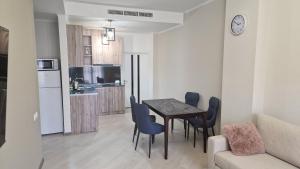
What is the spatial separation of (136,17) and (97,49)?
1.89m

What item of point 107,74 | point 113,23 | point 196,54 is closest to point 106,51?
point 107,74

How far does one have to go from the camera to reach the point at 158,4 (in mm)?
4309

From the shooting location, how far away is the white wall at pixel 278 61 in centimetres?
264

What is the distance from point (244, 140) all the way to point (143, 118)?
157cm

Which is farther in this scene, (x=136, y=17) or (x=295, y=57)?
(x=136, y=17)

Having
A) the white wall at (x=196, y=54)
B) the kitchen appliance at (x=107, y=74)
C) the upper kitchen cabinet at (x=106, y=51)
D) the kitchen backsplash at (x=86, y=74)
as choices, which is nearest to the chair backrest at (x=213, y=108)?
the white wall at (x=196, y=54)

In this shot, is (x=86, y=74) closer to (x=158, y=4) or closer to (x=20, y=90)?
(x=158, y=4)

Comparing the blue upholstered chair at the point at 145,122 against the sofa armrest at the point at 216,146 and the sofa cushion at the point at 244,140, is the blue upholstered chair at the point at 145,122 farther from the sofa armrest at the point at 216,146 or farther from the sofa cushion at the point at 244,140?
the sofa cushion at the point at 244,140

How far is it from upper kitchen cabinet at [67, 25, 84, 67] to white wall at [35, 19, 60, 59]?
31 cm

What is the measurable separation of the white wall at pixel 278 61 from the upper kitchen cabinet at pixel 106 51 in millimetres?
4207

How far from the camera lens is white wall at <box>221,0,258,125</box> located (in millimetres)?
2959

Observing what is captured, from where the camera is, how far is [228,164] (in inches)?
95.0

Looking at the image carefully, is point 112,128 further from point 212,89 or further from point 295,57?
point 295,57

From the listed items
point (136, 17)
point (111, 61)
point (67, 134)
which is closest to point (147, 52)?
point (111, 61)
